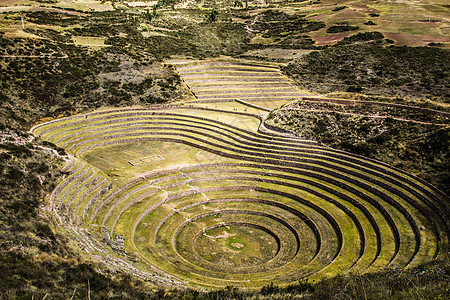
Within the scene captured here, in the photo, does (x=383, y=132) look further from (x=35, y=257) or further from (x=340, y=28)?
(x=340, y=28)

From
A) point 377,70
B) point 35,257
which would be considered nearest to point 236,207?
point 35,257

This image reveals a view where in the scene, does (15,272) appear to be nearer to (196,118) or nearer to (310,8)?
(196,118)

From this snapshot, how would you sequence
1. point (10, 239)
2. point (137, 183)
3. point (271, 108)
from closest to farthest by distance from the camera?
point (10, 239)
point (137, 183)
point (271, 108)

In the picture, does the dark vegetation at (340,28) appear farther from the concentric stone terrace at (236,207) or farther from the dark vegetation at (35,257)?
the dark vegetation at (35,257)

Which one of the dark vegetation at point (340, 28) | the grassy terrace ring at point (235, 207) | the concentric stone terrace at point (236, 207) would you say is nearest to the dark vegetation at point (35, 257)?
the grassy terrace ring at point (235, 207)

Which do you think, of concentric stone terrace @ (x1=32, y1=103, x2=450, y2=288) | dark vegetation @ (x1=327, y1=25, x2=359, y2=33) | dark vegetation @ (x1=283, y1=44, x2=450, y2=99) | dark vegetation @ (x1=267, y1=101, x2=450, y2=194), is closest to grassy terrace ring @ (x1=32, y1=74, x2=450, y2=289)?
concentric stone terrace @ (x1=32, y1=103, x2=450, y2=288)

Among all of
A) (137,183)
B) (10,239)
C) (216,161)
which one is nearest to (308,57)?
(216,161)
